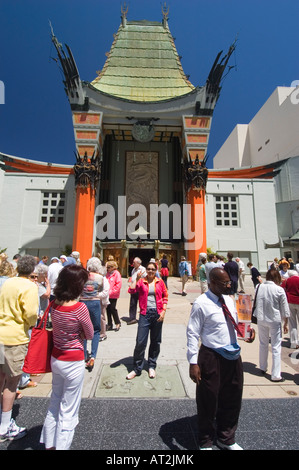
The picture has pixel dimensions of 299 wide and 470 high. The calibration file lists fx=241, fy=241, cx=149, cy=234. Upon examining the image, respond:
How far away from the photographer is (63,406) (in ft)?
7.02

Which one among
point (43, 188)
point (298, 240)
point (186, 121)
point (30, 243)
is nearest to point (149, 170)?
point (186, 121)

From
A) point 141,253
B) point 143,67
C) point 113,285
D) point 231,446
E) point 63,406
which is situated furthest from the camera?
point 143,67

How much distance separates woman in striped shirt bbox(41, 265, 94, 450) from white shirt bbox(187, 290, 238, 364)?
39.6 inches

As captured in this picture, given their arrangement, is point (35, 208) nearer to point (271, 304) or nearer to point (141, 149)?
point (141, 149)

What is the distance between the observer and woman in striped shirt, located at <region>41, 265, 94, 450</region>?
2.13m

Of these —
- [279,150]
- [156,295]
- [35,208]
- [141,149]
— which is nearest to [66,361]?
[156,295]

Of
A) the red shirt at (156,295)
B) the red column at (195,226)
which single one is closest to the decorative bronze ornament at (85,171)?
the red column at (195,226)

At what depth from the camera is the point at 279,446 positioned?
7.84ft

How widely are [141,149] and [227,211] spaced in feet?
33.3

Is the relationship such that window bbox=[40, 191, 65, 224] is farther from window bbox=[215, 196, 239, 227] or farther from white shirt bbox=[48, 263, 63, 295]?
white shirt bbox=[48, 263, 63, 295]

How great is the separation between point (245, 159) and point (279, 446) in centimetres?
3936

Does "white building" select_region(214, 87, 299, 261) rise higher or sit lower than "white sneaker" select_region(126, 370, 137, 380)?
higher

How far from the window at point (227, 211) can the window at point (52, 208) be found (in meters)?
13.7
